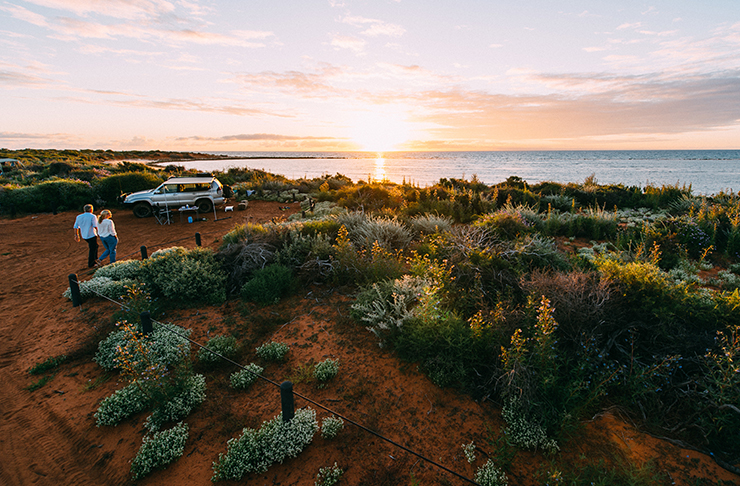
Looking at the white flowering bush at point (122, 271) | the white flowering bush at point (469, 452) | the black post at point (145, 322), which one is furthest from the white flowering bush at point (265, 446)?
the white flowering bush at point (122, 271)

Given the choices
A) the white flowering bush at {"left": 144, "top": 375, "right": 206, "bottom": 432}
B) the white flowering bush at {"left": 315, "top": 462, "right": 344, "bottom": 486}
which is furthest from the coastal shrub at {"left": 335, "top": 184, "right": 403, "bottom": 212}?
the white flowering bush at {"left": 315, "top": 462, "right": 344, "bottom": 486}

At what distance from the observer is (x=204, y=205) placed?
1579 cm

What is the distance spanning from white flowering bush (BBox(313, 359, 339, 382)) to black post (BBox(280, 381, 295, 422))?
0.77m

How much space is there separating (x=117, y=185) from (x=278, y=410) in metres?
19.1

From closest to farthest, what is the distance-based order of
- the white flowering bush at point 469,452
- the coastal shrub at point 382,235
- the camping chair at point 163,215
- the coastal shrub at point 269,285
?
the white flowering bush at point 469,452, the coastal shrub at point 269,285, the coastal shrub at point 382,235, the camping chair at point 163,215

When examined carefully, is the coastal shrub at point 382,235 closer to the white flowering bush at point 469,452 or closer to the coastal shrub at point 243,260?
the coastal shrub at point 243,260

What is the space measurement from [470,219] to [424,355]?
7901 mm

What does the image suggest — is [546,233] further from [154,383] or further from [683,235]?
[154,383]

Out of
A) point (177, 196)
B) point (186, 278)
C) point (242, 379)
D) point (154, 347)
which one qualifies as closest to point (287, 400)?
point (242, 379)

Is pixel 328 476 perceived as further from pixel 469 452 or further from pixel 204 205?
pixel 204 205

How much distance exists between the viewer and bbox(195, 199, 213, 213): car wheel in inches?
617

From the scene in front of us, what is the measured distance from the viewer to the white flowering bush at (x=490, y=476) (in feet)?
9.98

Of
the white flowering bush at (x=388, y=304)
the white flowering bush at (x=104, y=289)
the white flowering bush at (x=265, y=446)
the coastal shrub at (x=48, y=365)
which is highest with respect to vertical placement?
the white flowering bush at (x=388, y=304)

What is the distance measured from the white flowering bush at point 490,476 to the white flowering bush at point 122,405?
160 inches
